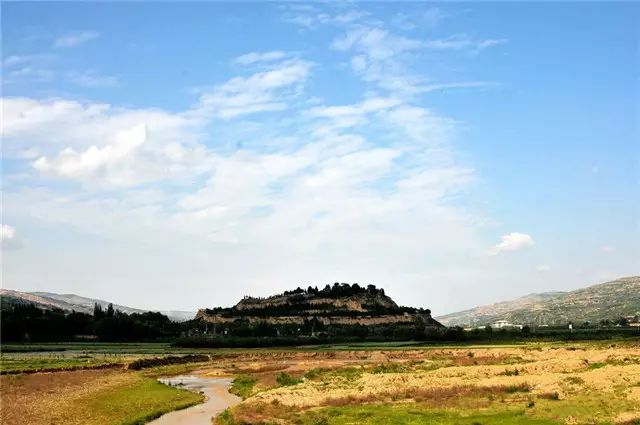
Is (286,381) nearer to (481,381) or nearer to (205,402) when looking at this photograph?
(205,402)

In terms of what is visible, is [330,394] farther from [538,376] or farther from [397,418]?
[538,376]

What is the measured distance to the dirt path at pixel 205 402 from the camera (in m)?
53.6

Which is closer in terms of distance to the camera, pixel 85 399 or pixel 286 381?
pixel 85 399

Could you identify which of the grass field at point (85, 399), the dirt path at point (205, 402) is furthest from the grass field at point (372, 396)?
the dirt path at point (205, 402)

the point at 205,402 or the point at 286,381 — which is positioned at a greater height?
the point at 286,381

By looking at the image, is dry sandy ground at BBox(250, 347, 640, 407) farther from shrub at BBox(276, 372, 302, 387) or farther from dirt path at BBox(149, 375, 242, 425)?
dirt path at BBox(149, 375, 242, 425)

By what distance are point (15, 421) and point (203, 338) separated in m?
124

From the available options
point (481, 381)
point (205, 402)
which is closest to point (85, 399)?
point (205, 402)

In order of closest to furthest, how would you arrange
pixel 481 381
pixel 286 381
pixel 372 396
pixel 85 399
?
pixel 372 396
pixel 481 381
pixel 85 399
pixel 286 381

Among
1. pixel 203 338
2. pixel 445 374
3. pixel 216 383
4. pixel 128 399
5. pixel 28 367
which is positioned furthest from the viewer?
pixel 203 338

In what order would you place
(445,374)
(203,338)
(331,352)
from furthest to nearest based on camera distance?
1. (203,338)
2. (331,352)
3. (445,374)

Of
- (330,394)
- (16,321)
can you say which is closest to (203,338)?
(16,321)

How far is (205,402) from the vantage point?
65.9m

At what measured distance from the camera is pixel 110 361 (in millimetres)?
110062
